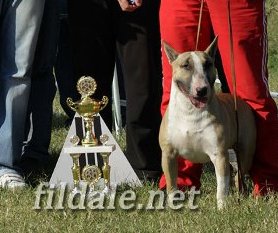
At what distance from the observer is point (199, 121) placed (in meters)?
3.69

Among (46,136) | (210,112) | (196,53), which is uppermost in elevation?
(196,53)

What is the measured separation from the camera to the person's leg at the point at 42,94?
4.77 metres

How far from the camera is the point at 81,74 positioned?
14.8 feet

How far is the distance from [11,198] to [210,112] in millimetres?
1212

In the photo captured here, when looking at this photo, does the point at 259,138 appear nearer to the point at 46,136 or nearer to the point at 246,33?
the point at 246,33

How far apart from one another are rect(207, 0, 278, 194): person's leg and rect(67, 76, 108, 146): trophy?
0.72m

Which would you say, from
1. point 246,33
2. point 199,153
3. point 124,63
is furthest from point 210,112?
point 124,63

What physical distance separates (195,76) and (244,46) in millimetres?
392

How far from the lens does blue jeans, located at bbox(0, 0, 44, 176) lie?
436cm

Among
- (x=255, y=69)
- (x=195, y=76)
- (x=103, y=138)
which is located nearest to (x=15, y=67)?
(x=103, y=138)

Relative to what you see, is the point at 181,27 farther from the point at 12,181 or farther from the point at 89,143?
the point at 12,181

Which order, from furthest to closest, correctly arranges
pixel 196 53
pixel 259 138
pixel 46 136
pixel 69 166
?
1. pixel 46 136
2. pixel 69 166
3. pixel 259 138
4. pixel 196 53

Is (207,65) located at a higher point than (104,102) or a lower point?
higher

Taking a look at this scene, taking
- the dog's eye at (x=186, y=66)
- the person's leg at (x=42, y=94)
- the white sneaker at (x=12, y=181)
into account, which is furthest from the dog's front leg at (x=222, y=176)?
the person's leg at (x=42, y=94)
